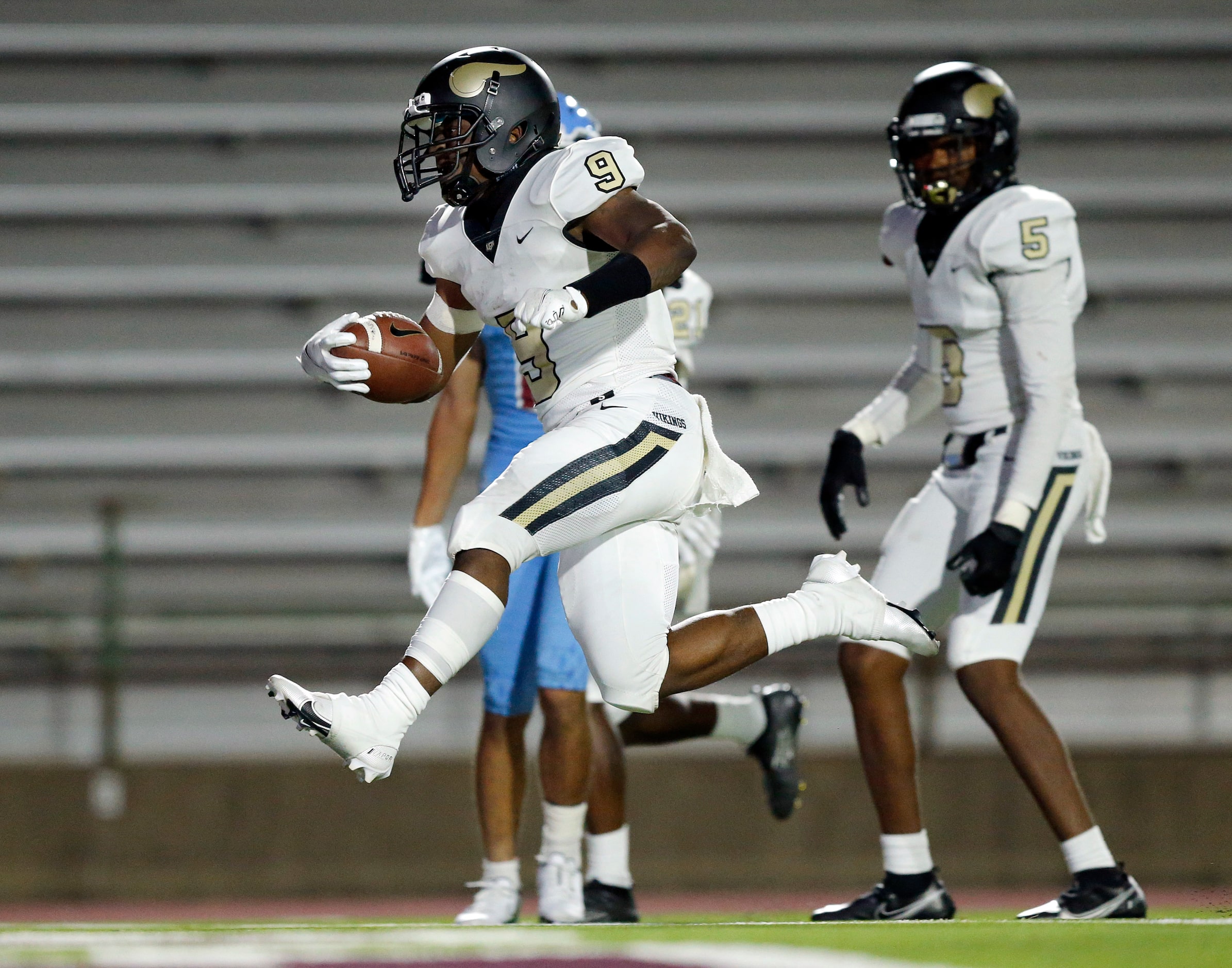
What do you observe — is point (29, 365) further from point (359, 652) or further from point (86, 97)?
point (359, 652)

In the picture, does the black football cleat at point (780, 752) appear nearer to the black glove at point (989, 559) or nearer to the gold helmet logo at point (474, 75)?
the black glove at point (989, 559)

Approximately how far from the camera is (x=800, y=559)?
639 cm

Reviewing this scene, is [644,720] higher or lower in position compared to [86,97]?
lower

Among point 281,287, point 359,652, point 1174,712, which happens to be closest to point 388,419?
point 281,287

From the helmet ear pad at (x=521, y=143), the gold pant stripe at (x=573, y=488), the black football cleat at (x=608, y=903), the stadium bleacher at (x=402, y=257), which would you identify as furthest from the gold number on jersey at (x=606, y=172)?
the stadium bleacher at (x=402, y=257)

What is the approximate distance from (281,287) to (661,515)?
4.35m

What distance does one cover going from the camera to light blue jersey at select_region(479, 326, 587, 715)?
119 inches

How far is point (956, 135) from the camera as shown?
295 centimetres

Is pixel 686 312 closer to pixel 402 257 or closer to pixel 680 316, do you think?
pixel 680 316

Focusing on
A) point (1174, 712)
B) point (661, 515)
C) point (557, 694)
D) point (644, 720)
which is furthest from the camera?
point (1174, 712)

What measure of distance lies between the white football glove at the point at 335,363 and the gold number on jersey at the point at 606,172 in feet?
1.45

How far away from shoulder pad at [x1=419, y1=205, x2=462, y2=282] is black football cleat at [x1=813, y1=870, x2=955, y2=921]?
1.29 m

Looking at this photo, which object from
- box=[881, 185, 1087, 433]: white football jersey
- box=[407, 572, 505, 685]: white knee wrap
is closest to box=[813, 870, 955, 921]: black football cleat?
box=[881, 185, 1087, 433]: white football jersey

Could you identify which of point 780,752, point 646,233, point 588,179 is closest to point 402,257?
point 780,752
